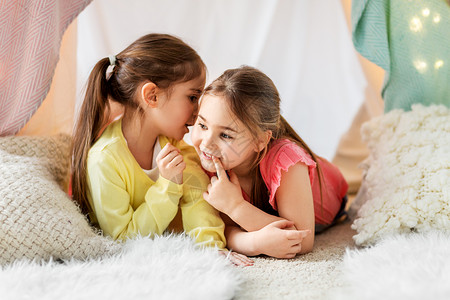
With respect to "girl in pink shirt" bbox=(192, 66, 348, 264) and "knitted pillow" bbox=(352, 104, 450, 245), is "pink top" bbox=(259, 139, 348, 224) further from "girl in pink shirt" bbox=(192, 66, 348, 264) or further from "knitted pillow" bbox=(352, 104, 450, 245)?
"knitted pillow" bbox=(352, 104, 450, 245)

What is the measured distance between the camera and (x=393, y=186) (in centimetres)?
144

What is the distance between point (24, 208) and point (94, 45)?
0.81m

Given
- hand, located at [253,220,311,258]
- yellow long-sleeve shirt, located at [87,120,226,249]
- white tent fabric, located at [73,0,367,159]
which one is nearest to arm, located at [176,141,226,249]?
yellow long-sleeve shirt, located at [87,120,226,249]

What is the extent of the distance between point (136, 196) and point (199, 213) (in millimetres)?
200

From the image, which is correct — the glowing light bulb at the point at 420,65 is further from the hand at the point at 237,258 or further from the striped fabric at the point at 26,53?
the striped fabric at the point at 26,53

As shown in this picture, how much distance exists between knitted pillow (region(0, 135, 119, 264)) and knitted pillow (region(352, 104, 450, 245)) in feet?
2.36

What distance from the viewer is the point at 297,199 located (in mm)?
1345

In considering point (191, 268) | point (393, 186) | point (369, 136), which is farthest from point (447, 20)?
point (191, 268)

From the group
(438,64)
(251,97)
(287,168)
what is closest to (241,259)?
(287,168)

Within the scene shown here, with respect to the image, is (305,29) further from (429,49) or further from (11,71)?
(11,71)

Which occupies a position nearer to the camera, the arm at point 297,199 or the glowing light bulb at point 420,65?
the arm at point 297,199

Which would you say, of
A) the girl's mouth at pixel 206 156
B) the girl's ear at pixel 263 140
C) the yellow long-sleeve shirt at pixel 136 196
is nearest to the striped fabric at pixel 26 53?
the yellow long-sleeve shirt at pixel 136 196

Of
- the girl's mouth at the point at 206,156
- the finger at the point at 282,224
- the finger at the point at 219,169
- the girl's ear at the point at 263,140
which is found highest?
the girl's ear at the point at 263,140

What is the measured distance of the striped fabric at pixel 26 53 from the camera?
4.58 ft
